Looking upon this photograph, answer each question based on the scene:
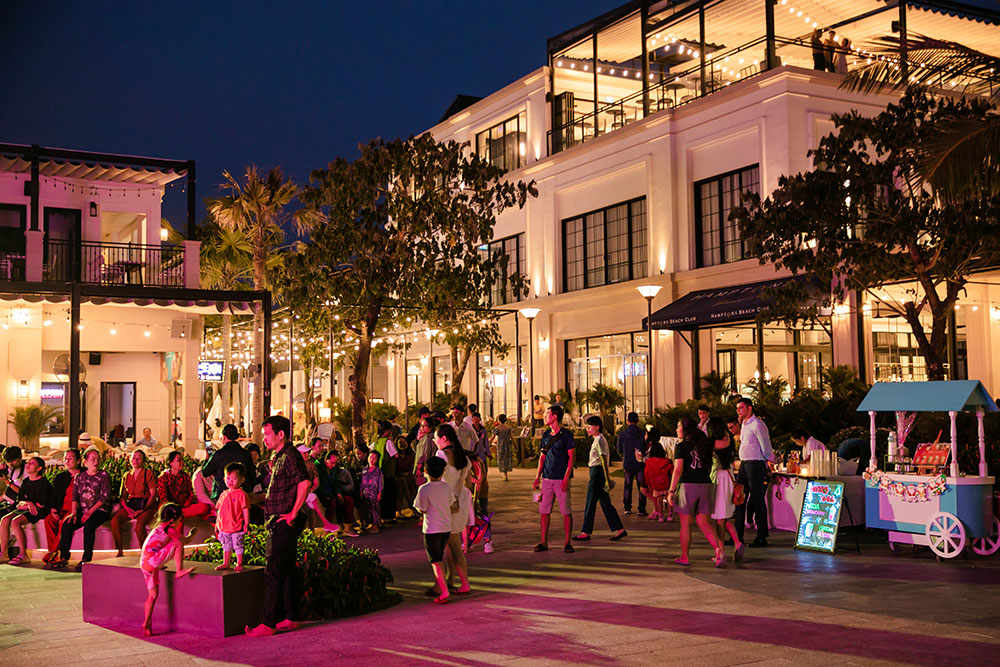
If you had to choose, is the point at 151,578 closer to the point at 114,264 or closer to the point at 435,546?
the point at 435,546

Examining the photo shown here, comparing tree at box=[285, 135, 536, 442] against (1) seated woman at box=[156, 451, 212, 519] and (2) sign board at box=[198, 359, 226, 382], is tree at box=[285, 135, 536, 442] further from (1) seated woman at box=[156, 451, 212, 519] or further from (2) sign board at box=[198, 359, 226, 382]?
(2) sign board at box=[198, 359, 226, 382]

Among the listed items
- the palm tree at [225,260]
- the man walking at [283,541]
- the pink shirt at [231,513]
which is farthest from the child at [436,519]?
the palm tree at [225,260]

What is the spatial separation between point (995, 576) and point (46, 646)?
8.91 meters

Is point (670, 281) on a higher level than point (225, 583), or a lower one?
higher

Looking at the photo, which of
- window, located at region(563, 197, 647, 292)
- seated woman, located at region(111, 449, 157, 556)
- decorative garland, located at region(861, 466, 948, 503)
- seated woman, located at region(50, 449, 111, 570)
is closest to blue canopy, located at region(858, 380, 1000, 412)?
decorative garland, located at region(861, 466, 948, 503)

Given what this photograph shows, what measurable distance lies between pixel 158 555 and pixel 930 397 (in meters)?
8.55

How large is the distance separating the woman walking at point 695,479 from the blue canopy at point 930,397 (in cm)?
243

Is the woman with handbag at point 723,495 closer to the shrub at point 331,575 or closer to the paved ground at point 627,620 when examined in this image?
the paved ground at point 627,620

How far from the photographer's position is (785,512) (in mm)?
13227

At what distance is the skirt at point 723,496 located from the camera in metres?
10.8

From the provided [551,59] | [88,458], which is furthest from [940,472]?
[551,59]

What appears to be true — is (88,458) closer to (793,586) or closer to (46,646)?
(46,646)

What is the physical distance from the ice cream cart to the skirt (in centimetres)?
212

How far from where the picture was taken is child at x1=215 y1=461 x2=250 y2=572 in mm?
8445
